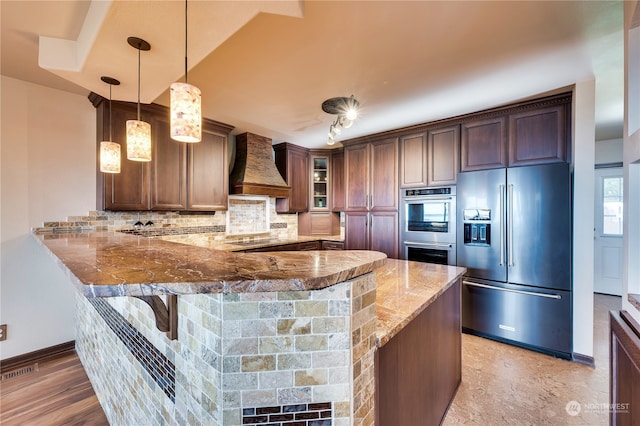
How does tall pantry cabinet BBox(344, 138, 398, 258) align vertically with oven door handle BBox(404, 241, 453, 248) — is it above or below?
above

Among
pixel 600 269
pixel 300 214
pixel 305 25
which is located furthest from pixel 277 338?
pixel 600 269

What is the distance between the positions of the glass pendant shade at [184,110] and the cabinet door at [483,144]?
2.90 meters

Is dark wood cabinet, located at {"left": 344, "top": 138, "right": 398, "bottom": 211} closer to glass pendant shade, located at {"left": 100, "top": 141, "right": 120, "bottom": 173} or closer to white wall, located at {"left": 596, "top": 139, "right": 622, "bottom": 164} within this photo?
glass pendant shade, located at {"left": 100, "top": 141, "right": 120, "bottom": 173}

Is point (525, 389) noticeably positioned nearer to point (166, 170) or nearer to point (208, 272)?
point (208, 272)

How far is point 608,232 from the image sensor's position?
4473 mm

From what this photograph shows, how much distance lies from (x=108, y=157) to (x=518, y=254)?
3.81 metres

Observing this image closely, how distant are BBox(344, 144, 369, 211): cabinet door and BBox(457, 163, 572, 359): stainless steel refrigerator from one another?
1.30 m

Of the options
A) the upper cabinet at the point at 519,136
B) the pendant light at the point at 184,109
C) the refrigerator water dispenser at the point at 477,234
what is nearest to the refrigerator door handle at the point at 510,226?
the refrigerator water dispenser at the point at 477,234

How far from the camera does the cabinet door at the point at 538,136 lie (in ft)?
8.29

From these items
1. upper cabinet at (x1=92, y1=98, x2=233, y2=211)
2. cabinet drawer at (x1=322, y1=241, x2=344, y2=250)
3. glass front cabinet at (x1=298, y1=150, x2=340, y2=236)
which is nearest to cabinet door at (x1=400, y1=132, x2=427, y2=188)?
cabinet drawer at (x1=322, y1=241, x2=344, y2=250)

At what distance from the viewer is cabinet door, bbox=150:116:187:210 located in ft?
9.59

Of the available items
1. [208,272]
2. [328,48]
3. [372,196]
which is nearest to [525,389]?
[372,196]

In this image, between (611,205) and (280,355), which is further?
(611,205)

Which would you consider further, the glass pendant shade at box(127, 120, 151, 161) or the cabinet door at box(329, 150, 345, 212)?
the cabinet door at box(329, 150, 345, 212)
